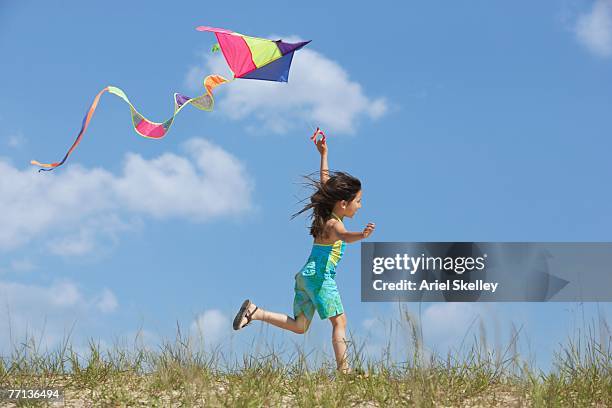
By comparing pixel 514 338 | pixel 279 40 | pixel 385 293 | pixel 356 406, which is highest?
pixel 279 40

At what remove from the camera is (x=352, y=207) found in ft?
20.2

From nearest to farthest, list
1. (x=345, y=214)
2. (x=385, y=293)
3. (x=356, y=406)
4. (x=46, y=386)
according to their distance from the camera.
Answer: (x=356, y=406)
(x=46, y=386)
(x=345, y=214)
(x=385, y=293)

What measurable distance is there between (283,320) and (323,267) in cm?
55

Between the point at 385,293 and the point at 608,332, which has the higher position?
the point at 385,293

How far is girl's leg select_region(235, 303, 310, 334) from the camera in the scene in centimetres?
609

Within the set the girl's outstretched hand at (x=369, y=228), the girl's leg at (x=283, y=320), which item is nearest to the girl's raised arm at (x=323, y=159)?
the girl's outstretched hand at (x=369, y=228)

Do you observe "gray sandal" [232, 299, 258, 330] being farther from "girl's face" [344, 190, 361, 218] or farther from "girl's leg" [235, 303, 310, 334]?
"girl's face" [344, 190, 361, 218]

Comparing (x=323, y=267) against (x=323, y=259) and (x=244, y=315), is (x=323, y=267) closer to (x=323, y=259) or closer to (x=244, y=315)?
(x=323, y=259)

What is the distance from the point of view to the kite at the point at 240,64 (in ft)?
22.3

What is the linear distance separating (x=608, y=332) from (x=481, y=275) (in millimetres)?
3047

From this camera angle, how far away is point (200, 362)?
18.7ft

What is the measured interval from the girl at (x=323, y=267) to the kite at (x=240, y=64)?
1.42m

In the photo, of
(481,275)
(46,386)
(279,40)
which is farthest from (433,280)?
(46,386)

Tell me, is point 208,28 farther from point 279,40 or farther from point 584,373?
point 584,373
